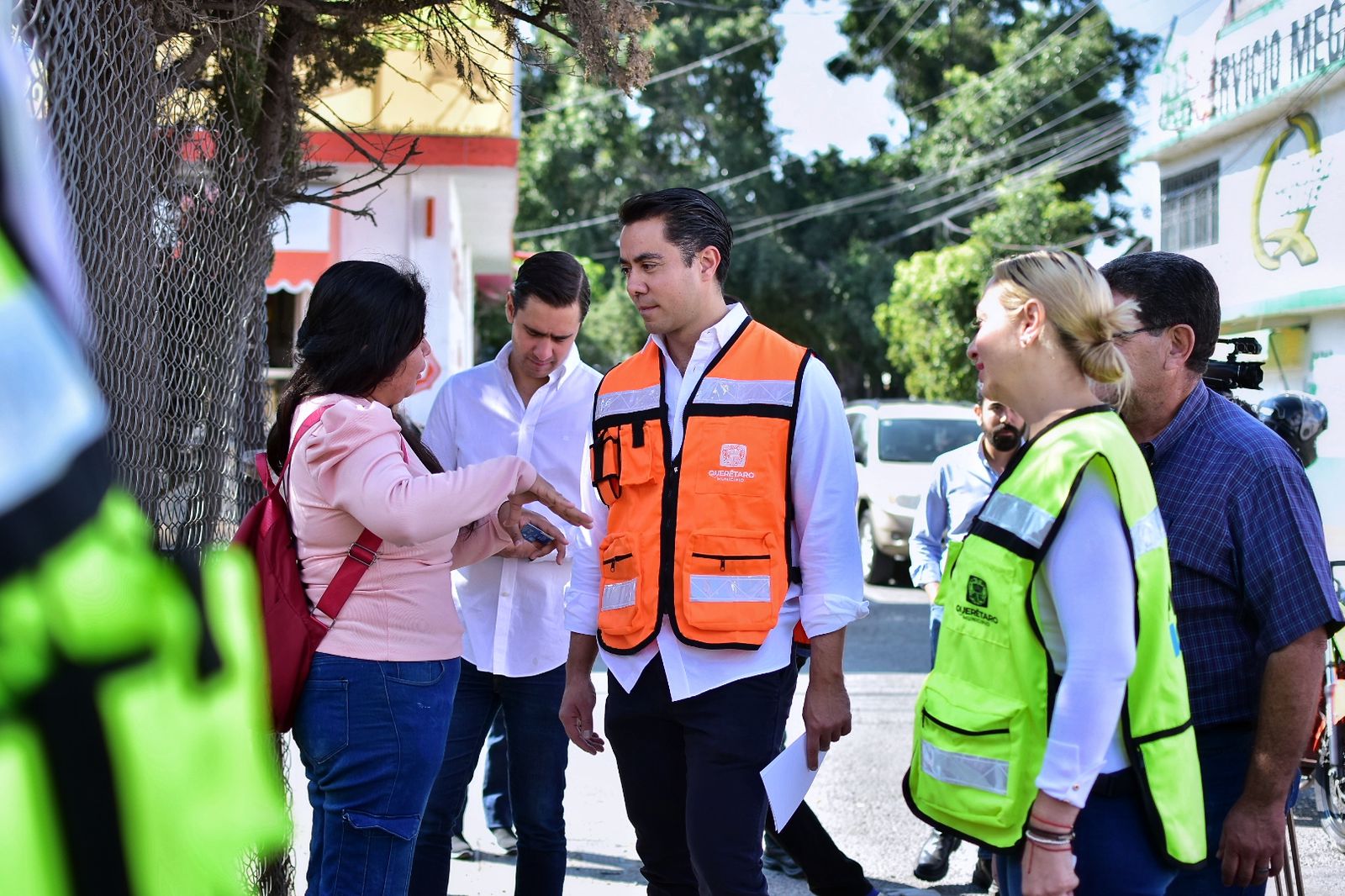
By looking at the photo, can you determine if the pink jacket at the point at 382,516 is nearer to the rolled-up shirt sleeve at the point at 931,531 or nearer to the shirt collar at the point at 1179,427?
the shirt collar at the point at 1179,427

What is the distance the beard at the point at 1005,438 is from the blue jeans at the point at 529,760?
2.01 meters

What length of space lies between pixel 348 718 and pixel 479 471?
590 mm

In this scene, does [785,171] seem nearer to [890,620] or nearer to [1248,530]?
[890,620]

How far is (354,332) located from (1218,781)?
2.05 metres

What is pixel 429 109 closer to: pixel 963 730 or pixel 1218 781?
pixel 1218 781

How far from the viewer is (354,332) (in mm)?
2766

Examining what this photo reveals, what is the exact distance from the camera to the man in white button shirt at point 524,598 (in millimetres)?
3643

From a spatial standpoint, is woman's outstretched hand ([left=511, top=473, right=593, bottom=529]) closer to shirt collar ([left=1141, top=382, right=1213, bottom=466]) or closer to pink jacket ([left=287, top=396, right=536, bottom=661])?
pink jacket ([left=287, top=396, right=536, bottom=661])

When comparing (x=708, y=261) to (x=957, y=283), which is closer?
(x=708, y=261)

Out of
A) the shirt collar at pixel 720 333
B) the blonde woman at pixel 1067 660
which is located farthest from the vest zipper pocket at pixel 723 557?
the blonde woman at pixel 1067 660

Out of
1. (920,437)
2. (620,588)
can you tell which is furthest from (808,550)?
(920,437)

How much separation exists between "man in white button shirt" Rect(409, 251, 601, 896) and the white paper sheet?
98 centimetres

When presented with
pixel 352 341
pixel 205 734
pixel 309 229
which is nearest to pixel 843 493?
pixel 352 341

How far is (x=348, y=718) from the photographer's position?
8.67 ft
